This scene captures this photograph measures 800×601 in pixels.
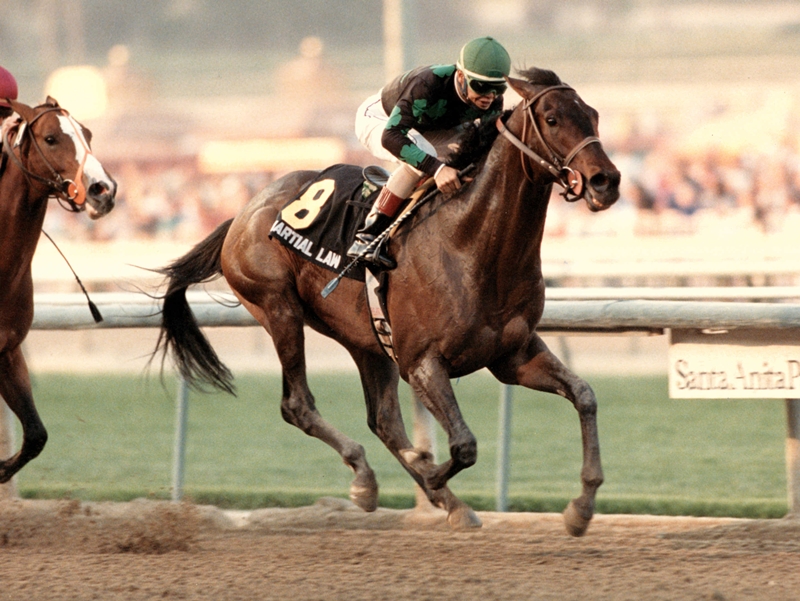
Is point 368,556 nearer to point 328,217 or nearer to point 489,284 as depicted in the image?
point 489,284

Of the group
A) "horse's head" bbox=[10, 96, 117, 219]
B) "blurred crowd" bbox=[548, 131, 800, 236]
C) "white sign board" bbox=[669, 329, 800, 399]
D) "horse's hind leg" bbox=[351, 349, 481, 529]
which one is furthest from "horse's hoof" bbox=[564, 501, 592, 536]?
"blurred crowd" bbox=[548, 131, 800, 236]

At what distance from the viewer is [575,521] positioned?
4355mm

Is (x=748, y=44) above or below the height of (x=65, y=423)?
above

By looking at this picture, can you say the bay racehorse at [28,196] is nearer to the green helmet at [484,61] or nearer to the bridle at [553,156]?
the green helmet at [484,61]

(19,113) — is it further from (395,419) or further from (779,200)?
(779,200)

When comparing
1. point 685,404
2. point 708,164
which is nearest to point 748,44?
point 708,164

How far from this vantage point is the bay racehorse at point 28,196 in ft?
16.2

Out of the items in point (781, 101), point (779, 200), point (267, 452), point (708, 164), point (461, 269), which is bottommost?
point (267, 452)

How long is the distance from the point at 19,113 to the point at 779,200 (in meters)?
9.46

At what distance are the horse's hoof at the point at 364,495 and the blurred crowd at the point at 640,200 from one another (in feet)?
25.7

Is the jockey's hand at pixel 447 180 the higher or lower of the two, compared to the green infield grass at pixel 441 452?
higher

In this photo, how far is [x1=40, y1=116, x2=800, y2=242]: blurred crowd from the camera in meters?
13.1

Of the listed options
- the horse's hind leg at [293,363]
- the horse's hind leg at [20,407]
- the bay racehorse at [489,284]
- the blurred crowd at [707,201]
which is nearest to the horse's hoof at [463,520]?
the bay racehorse at [489,284]

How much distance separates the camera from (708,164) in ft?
49.2
